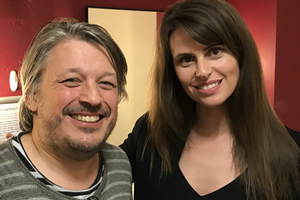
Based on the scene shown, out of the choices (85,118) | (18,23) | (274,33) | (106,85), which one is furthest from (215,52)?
(274,33)

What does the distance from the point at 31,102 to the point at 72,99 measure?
0.61ft

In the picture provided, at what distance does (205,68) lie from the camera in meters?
1.32

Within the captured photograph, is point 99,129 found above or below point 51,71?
below

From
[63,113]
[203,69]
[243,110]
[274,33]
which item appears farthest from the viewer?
[274,33]

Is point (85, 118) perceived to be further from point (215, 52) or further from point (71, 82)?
point (215, 52)

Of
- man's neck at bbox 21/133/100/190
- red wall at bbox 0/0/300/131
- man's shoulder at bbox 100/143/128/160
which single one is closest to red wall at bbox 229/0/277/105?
red wall at bbox 0/0/300/131

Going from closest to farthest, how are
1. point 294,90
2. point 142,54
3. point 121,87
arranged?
point 121,87 < point 294,90 < point 142,54

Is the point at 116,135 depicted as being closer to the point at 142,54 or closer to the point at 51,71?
the point at 142,54

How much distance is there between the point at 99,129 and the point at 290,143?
2.54 feet

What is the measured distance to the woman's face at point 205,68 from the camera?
51.9 inches

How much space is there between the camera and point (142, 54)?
3186mm

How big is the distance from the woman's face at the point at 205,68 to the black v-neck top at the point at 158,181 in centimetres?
32

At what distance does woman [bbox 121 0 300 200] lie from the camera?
1.33 metres

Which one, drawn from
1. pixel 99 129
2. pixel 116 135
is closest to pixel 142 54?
pixel 116 135
